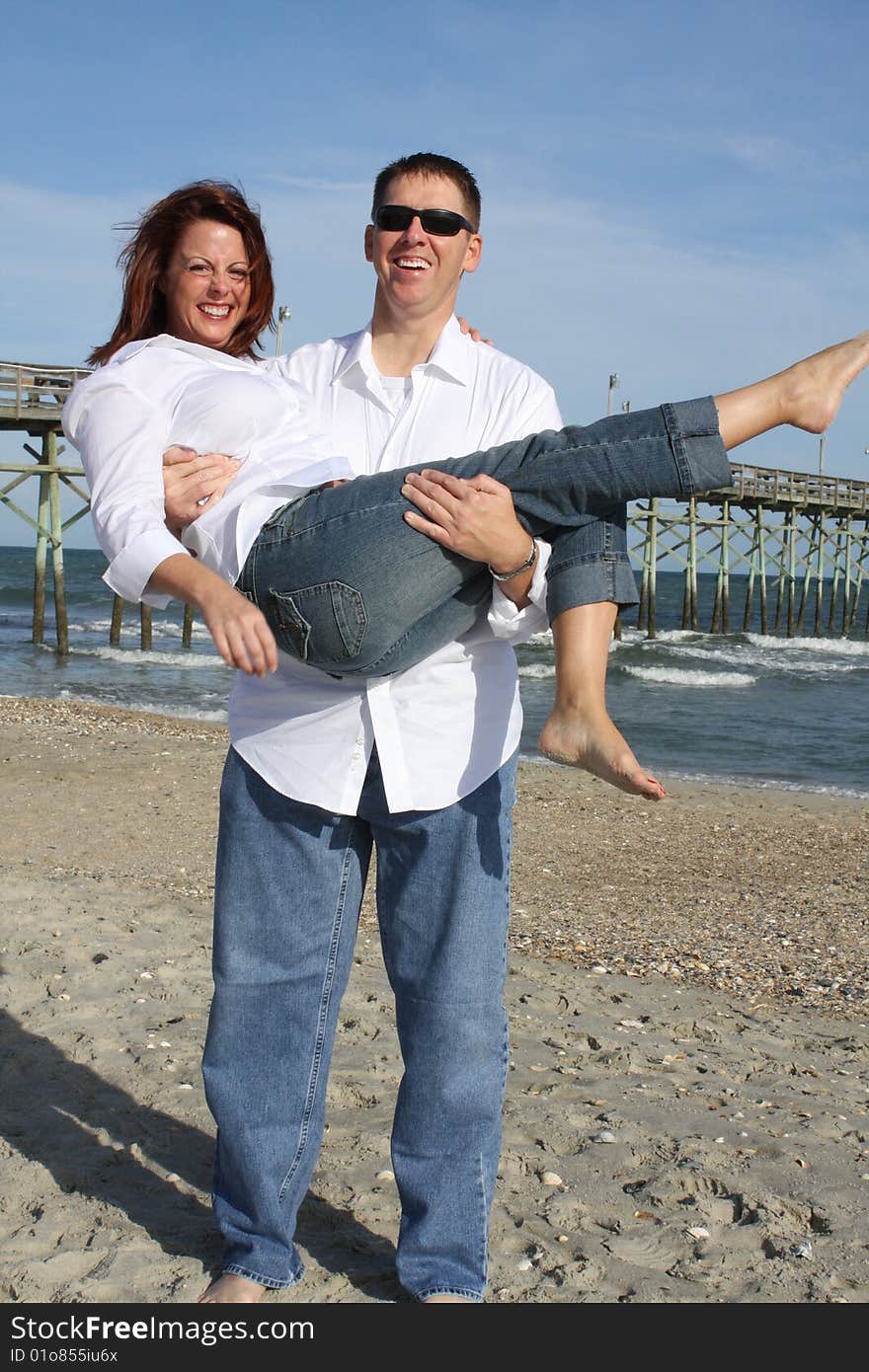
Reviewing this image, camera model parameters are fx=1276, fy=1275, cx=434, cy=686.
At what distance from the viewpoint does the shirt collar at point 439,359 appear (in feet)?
8.44

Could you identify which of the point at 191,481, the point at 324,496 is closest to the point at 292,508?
the point at 324,496

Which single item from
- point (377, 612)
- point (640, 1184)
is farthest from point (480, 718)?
point (640, 1184)

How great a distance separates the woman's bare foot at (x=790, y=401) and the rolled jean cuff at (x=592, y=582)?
31 cm

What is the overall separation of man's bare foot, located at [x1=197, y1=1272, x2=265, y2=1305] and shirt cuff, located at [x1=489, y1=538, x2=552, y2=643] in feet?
4.63

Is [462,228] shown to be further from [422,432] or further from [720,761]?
[720,761]

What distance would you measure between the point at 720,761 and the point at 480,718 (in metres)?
12.4

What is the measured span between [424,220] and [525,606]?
81cm

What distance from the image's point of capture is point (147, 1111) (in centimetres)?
364

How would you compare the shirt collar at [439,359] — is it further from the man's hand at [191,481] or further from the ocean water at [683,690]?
the ocean water at [683,690]

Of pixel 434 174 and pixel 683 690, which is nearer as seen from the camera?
pixel 434 174

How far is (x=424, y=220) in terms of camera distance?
8.35ft

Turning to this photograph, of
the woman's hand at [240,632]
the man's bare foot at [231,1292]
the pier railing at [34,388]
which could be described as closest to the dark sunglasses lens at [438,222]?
the woman's hand at [240,632]

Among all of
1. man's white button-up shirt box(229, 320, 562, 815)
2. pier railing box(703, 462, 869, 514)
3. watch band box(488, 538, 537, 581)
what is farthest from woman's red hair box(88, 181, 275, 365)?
pier railing box(703, 462, 869, 514)

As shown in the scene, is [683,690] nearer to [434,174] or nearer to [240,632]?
[434,174]
